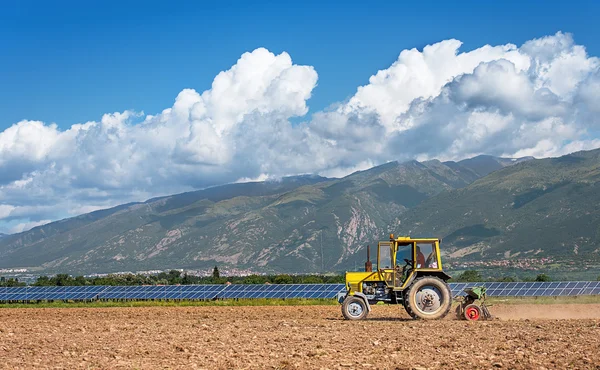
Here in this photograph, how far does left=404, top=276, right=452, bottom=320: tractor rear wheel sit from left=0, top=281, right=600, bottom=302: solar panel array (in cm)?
2261

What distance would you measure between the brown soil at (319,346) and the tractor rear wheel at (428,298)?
1.35m

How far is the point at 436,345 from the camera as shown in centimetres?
2039

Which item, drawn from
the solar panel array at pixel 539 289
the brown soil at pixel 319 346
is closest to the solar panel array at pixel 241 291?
the solar panel array at pixel 539 289

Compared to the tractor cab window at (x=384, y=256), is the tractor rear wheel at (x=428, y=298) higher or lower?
lower

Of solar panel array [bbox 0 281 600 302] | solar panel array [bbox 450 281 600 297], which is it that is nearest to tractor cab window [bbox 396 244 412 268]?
solar panel array [bbox 0 281 600 302]

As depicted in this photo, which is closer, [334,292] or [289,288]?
[334,292]

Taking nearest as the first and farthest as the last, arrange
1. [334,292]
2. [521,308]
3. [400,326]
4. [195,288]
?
[400,326]
[521,308]
[334,292]
[195,288]

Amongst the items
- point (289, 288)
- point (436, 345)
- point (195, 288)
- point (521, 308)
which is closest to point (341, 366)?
point (436, 345)

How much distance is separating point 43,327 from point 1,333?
2.81 metres

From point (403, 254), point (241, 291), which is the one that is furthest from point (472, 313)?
point (241, 291)

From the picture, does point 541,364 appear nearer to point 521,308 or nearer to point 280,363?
point 280,363

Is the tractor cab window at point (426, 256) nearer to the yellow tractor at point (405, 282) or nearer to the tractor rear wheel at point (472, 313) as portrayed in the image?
the yellow tractor at point (405, 282)

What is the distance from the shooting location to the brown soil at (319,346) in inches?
708

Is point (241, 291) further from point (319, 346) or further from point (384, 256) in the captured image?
point (319, 346)
